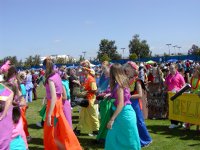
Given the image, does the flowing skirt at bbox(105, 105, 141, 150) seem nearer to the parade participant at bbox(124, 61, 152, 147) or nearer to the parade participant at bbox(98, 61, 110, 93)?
the parade participant at bbox(124, 61, 152, 147)

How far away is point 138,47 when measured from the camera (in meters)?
79.2

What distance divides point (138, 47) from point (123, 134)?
74855mm

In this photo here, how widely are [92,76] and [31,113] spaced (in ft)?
20.1

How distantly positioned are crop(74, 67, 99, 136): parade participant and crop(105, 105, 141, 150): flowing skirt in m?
3.07

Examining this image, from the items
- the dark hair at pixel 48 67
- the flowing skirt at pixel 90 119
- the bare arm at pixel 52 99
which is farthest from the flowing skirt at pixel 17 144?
the flowing skirt at pixel 90 119

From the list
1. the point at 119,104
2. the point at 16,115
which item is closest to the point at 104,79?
the point at 119,104

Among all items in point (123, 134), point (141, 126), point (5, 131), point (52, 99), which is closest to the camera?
point (5, 131)

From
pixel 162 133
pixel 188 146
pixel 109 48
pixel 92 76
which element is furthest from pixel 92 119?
pixel 109 48

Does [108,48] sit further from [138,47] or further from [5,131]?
[5,131]

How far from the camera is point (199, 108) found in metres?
8.50

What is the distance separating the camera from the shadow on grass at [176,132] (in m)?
8.36

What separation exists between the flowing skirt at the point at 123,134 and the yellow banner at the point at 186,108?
3.82 meters

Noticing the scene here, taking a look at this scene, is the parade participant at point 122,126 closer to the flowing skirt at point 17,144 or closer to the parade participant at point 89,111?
the flowing skirt at point 17,144

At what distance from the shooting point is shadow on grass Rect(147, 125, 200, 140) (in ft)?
27.4
